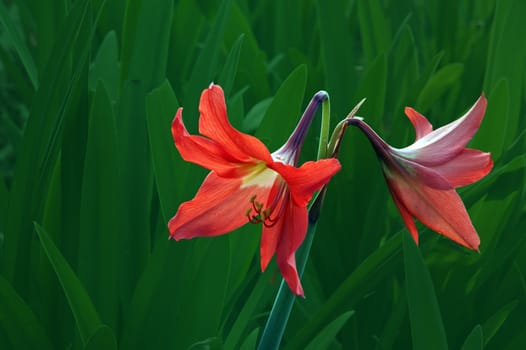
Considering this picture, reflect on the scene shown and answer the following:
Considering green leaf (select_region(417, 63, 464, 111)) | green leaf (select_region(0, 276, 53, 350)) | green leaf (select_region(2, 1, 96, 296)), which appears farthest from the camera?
green leaf (select_region(417, 63, 464, 111))

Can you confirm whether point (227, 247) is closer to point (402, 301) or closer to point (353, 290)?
point (353, 290)

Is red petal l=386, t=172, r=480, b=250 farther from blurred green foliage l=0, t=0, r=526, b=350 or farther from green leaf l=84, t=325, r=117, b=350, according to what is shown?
green leaf l=84, t=325, r=117, b=350

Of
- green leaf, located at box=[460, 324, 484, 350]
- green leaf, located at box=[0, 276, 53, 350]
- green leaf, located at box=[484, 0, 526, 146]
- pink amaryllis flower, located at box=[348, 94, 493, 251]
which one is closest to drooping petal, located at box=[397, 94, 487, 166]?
pink amaryllis flower, located at box=[348, 94, 493, 251]

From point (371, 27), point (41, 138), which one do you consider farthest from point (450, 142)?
point (371, 27)

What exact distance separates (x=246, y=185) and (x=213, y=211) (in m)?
0.05

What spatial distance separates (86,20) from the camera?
3.88ft

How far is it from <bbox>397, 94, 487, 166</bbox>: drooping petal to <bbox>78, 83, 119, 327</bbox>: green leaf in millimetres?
447

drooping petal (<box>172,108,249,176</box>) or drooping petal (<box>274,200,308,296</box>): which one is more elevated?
drooping petal (<box>172,108,249,176</box>)

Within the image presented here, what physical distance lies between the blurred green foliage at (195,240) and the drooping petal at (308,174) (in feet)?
0.64

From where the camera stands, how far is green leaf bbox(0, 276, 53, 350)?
1.03 m

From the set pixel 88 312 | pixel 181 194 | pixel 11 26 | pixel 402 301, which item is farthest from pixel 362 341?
pixel 11 26

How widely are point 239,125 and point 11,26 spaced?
0.50 m

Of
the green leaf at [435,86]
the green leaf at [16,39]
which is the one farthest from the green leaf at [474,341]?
the green leaf at [16,39]

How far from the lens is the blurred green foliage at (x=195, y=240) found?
107 cm
